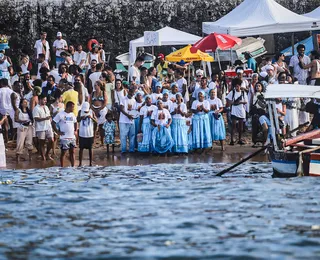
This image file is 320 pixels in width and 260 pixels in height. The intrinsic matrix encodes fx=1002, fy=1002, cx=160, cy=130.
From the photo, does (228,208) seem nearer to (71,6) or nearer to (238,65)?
(238,65)

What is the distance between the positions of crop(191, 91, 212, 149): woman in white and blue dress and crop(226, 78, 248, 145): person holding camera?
1.41 metres

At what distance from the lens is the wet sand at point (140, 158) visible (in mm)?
24609

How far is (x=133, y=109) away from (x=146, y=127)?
27.9 inches

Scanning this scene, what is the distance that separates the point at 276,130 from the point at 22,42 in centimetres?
1653

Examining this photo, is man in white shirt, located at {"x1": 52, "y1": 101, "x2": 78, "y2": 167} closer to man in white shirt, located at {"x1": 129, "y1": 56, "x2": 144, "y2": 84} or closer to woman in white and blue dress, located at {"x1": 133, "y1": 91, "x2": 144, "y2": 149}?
woman in white and blue dress, located at {"x1": 133, "y1": 91, "x2": 144, "y2": 149}

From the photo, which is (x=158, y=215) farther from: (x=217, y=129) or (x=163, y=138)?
(x=217, y=129)

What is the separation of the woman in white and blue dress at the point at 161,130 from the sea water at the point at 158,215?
3151 mm

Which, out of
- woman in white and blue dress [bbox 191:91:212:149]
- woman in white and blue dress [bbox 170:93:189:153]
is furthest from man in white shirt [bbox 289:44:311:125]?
woman in white and blue dress [bbox 170:93:189:153]

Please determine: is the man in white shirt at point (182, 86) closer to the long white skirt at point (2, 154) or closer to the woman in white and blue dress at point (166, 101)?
the woman in white and blue dress at point (166, 101)

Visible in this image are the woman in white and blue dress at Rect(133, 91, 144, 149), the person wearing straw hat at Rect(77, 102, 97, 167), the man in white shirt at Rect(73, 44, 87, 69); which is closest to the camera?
the person wearing straw hat at Rect(77, 102, 97, 167)

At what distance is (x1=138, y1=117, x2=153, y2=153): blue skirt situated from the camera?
85.6 feet

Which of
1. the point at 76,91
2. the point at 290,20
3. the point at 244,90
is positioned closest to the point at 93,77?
the point at 76,91

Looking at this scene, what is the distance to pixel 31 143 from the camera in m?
25.5

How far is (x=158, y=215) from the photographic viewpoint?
54.5ft
